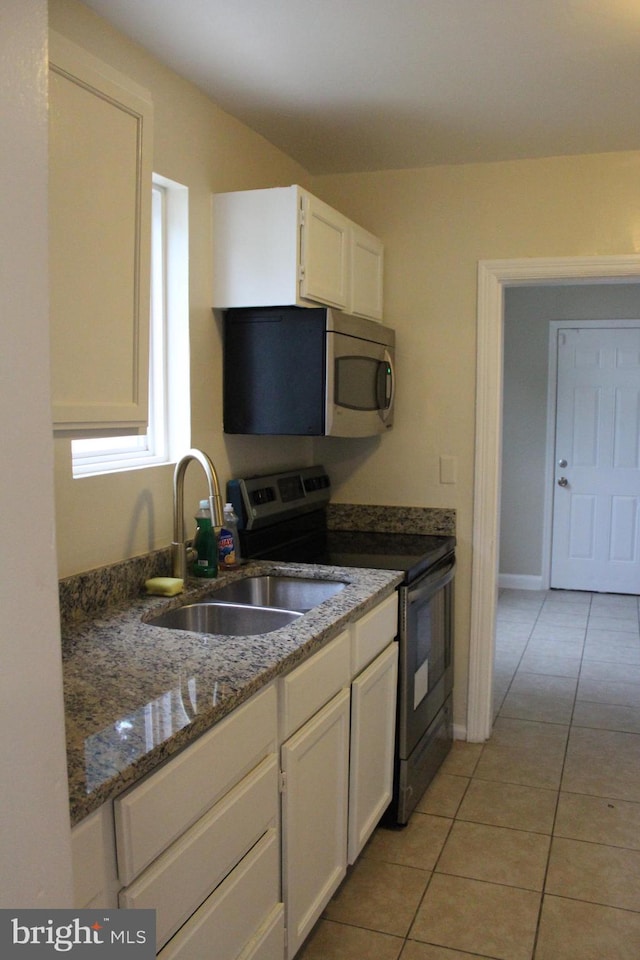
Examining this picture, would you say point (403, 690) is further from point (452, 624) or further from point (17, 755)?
point (17, 755)

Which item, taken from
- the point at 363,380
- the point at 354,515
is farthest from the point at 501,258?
the point at 354,515

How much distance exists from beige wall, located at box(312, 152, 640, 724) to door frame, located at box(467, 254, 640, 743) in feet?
0.12

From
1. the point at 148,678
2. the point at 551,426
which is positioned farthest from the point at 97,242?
the point at 551,426

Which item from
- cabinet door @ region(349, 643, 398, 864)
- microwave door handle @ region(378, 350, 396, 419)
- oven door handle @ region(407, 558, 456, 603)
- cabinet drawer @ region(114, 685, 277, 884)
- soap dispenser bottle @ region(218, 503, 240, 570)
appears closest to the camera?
cabinet drawer @ region(114, 685, 277, 884)

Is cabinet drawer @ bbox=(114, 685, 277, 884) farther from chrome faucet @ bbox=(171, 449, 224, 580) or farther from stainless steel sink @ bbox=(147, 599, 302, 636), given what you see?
chrome faucet @ bbox=(171, 449, 224, 580)

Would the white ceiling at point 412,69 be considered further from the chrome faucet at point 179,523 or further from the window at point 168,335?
the chrome faucet at point 179,523

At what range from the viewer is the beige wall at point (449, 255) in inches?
126

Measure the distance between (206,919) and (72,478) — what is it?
1088mm

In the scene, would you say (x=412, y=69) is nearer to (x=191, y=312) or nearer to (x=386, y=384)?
(x=191, y=312)

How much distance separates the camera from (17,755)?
0.78m

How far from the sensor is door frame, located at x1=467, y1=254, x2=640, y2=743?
3240mm

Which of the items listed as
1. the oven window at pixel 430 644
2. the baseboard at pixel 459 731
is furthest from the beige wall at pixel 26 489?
the baseboard at pixel 459 731

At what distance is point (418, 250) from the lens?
134 inches

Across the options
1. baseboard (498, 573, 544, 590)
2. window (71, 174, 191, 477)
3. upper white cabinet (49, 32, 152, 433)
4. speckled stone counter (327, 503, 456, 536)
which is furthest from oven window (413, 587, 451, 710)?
baseboard (498, 573, 544, 590)
